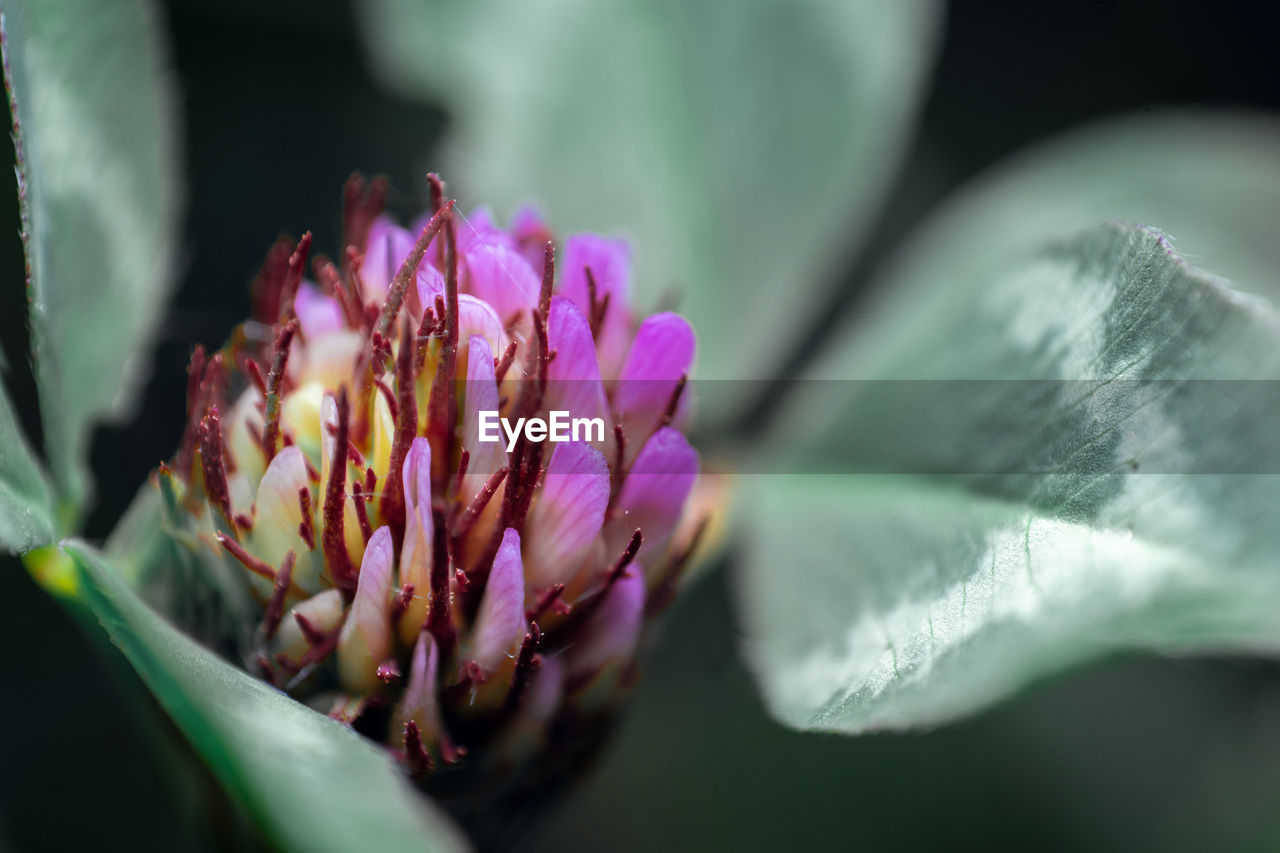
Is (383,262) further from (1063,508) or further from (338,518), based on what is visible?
(1063,508)

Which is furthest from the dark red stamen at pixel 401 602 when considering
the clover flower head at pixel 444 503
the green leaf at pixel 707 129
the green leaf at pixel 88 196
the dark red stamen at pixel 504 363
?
the green leaf at pixel 707 129

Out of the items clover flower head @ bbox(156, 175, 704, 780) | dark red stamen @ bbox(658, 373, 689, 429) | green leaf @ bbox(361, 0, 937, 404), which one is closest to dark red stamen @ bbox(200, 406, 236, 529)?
clover flower head @ bbox(156, 175, 704, 780)

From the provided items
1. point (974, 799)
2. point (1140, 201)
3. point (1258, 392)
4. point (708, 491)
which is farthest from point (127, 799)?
point (1140, 201)

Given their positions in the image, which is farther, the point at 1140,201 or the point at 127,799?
the point at 1140,201

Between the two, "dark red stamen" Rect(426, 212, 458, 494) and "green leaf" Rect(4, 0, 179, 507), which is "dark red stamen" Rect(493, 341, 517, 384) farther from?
"green leaf" Rect(4, 0, 179, 507)

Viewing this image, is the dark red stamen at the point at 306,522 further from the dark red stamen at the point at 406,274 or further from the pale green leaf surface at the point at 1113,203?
the pale green leaf surface at the point at 1113,203

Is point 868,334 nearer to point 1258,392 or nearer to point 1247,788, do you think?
point 1247,788

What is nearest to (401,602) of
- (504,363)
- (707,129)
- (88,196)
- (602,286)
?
(504,363)
